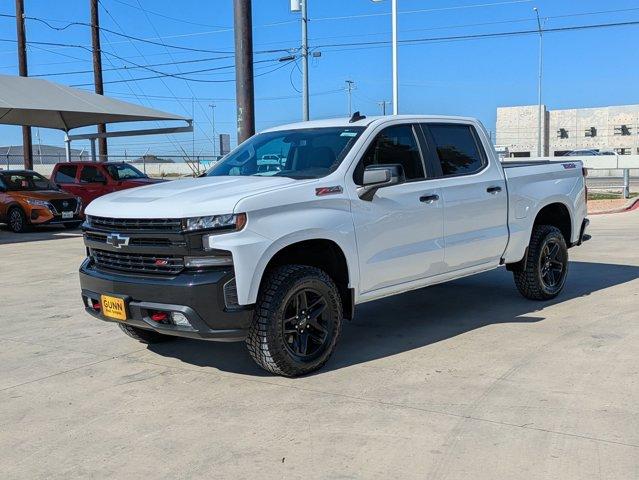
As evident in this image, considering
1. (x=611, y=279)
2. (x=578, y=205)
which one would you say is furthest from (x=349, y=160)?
(x=611, y=279)

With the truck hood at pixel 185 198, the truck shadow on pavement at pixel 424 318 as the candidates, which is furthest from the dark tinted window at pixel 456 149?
the truck hood at pixel 185 198

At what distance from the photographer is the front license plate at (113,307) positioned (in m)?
4.98

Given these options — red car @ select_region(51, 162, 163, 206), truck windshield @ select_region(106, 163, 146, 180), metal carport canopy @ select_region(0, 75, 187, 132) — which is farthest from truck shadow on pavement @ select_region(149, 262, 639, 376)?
metal carport canopy @ select_region(0, 75, 187, 132)

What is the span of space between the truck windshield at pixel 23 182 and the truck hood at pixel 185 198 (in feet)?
47.2

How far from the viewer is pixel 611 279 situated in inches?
352

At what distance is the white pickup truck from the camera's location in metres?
4.69

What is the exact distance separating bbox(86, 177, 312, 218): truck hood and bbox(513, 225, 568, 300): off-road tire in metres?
3.27

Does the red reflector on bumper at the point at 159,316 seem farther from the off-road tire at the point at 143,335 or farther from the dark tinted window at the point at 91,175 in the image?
the dark tinted window at the point at 91,175

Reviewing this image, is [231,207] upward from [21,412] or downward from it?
upward

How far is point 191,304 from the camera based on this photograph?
4.63m

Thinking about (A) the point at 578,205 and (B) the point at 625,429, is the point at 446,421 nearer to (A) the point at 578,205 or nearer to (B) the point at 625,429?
(B) the point at 625,429

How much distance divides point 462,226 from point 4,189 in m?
15.4

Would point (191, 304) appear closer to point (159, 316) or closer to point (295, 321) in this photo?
point (159, 316)

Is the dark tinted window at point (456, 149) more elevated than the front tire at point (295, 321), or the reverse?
the dark tinted window at point (456, 149)
